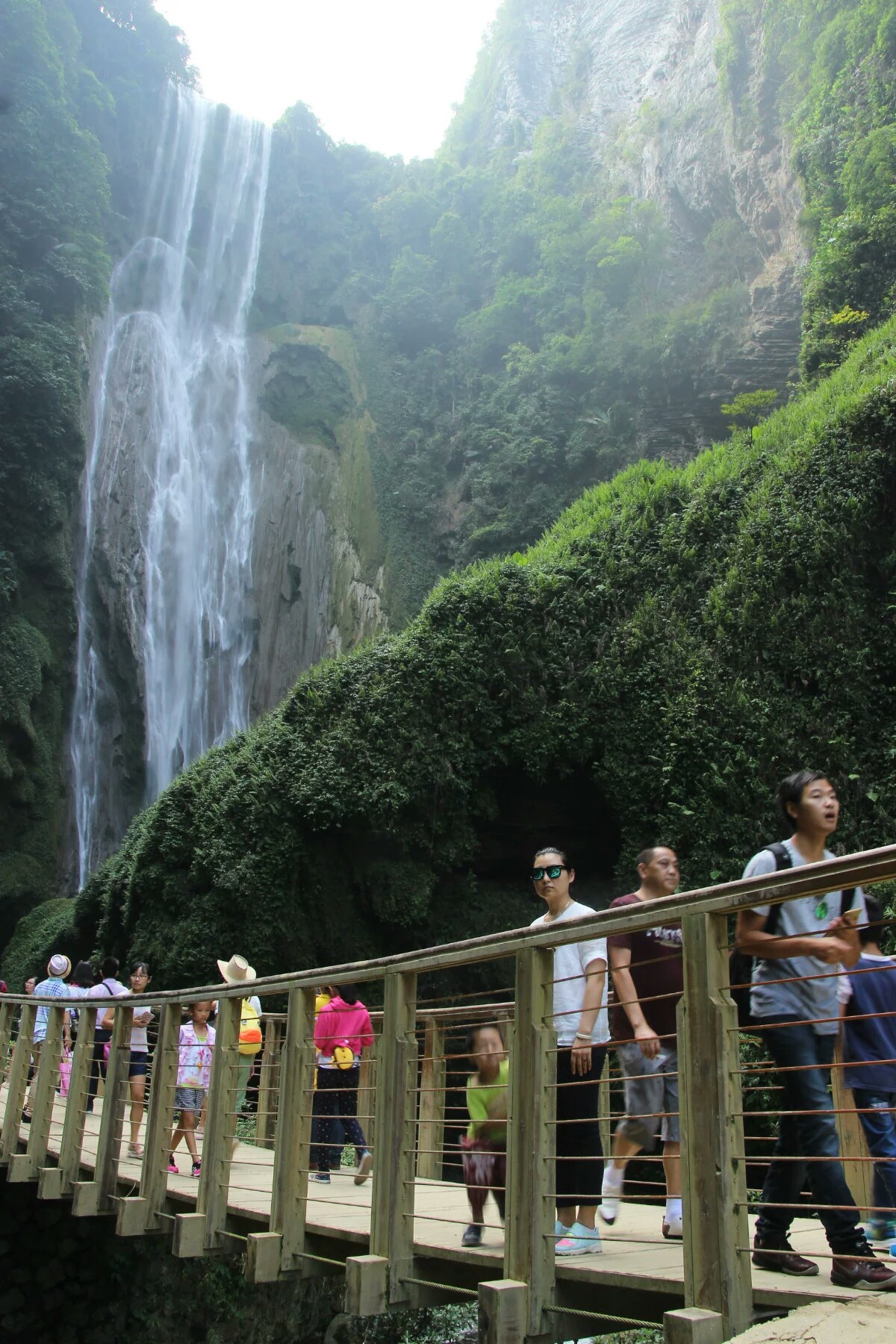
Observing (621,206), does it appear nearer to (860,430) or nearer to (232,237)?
→ (232,237)

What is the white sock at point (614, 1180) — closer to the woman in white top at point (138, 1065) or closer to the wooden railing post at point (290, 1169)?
the wooden railing post at point (290, 1169)

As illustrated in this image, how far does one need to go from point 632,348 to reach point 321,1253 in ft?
88.4

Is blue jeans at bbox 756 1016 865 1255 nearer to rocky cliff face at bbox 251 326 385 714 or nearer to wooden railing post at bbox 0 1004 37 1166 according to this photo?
wooden railing post at bbox 0 1004 37 1166

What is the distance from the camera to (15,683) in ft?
79.1

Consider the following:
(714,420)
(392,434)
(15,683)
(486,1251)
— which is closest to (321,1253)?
(486,1251)

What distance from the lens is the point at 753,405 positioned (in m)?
24.7

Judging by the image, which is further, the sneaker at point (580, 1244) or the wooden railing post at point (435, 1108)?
the wooden railing post at point (435, 1108)

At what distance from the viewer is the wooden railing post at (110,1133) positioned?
6113mm

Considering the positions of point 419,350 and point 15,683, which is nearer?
point 15,683

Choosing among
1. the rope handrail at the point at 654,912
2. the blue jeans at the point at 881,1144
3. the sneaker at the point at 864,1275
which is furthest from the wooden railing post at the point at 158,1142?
the sneaker at the point at 864,1275

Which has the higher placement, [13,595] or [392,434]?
[392,434]

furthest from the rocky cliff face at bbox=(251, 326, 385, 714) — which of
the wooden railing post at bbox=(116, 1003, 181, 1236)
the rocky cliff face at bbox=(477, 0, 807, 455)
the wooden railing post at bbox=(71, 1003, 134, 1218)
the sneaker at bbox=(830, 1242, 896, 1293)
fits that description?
the sneaker at bbox=(830, 1242, 896, 1293)

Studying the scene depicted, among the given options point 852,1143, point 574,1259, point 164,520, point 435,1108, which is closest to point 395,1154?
point 574,1259

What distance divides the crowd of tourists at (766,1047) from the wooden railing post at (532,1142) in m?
0.07
